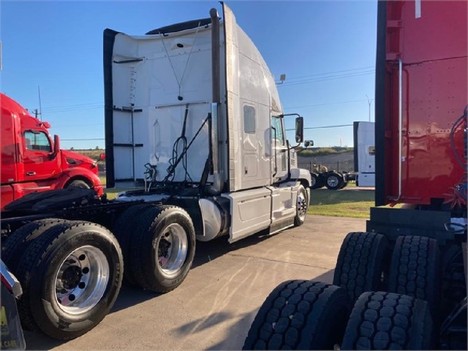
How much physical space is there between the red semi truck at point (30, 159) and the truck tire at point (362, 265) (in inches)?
352

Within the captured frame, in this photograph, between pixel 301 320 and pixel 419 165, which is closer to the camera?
pixel 301 320

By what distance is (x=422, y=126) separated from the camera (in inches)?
138

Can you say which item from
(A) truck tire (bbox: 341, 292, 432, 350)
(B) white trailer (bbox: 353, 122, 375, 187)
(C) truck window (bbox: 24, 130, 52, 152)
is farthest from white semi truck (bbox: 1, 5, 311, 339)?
(B) white trailer (bbox: 353, 122, 375, 187)

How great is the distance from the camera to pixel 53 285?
338 cm

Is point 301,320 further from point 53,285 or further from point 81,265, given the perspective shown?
point 81,265

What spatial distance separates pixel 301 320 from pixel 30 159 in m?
10.2

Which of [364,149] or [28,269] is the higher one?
[364,149]

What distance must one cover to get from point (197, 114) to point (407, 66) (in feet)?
13.2

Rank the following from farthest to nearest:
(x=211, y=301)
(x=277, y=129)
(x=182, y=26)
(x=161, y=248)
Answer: (x=277, y=129) < (x=182, y=26) < (x=161, y=248) < (x=211, y=301)

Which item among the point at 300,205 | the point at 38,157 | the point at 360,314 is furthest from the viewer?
the point at 38,157

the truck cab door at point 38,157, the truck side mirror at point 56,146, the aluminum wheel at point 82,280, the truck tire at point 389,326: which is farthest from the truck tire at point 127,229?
the truck side mirror at point 56,146

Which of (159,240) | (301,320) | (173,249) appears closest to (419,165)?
(301,320)

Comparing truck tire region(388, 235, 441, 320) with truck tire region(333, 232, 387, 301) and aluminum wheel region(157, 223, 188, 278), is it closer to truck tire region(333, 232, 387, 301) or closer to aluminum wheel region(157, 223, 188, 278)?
truck tire region(333, 232, 387, 301)

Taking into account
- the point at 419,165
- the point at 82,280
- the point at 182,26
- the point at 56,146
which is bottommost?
the point at 82,280
